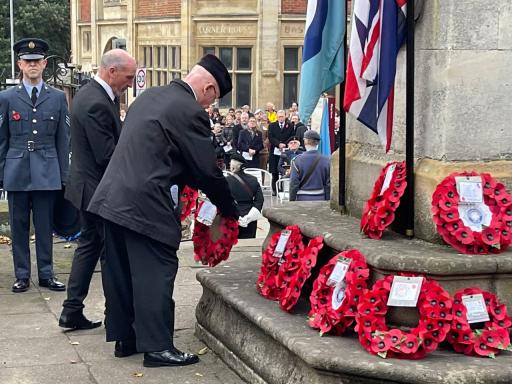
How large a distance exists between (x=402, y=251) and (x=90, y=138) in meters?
2.55

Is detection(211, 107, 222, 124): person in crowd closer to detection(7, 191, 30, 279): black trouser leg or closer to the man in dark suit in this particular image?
detection(7, 191, 30, 279): black trouser leg

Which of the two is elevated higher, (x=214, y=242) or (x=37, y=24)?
(x=37, y=24)

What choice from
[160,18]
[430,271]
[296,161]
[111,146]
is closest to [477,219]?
[430,271]

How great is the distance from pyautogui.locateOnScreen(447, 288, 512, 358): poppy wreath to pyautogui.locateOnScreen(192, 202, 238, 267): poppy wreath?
201 cm

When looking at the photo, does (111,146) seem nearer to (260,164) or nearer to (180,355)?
(180,355)

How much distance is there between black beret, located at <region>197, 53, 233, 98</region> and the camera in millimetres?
6304

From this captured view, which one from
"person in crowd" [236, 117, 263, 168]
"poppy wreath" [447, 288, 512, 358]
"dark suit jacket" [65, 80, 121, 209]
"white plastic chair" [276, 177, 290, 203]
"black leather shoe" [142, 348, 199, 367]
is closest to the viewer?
"poppy wreath" [447, 288, 512, 358]

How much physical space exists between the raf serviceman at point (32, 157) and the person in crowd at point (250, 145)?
48.1 ft

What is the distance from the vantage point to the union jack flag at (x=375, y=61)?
5.78 meters

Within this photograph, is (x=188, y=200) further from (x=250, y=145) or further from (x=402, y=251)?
(x=250, y=145)

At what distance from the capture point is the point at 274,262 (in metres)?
6.36

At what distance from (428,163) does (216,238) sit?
1680mm

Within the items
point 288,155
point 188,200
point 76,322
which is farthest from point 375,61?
point 288,155

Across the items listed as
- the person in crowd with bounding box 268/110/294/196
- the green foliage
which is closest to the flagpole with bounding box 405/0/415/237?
the person in crowd with bounding box 268/110/294/196
